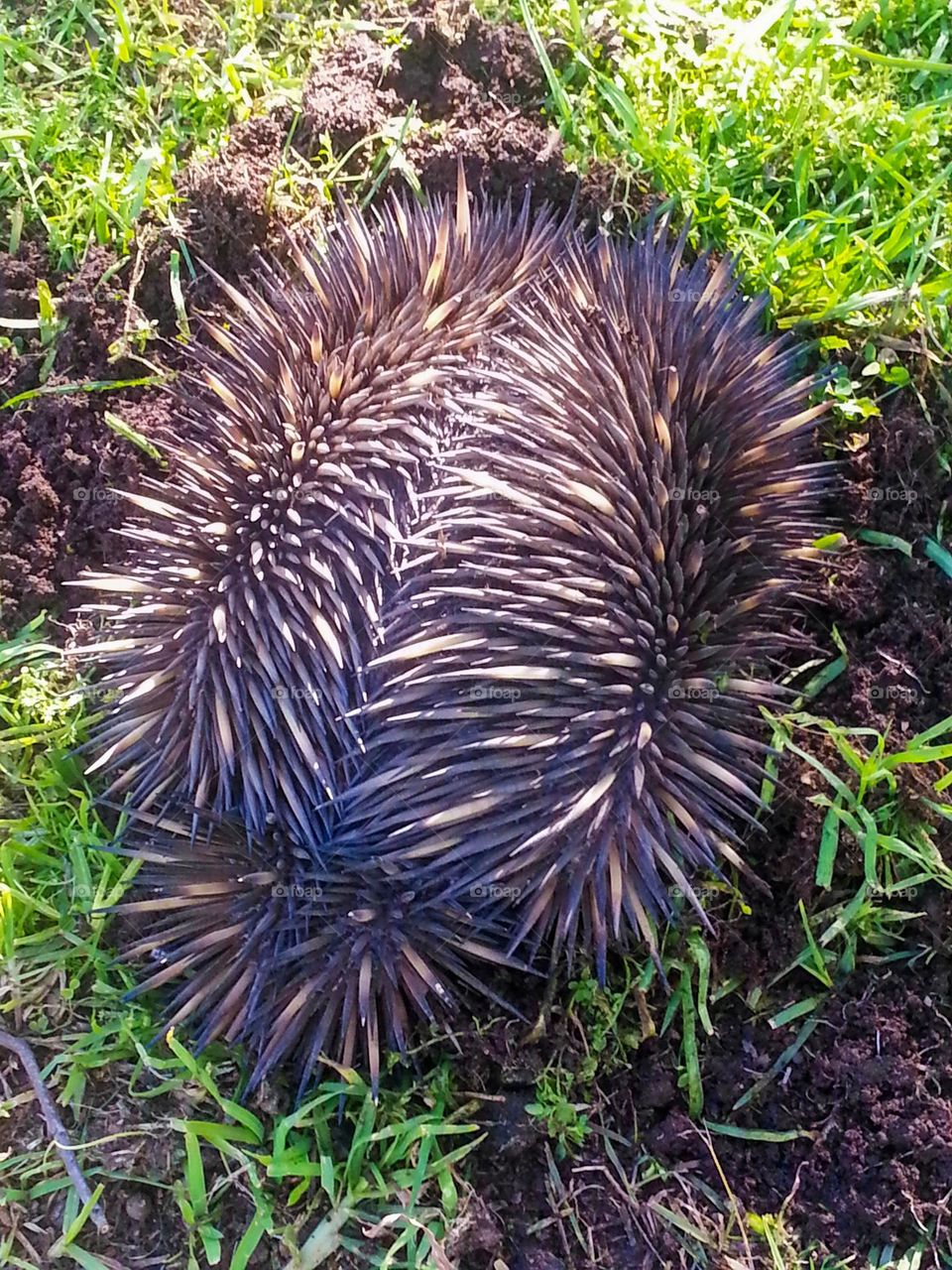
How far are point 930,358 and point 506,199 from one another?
43.5 inches

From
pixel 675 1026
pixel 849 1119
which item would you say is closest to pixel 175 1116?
pixel 675 1026

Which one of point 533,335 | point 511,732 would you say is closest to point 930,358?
point 533,335

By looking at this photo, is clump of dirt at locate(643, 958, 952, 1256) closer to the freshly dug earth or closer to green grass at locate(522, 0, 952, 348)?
the freshly dug earth

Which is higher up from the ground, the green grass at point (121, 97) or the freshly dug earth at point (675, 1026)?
the green grass at point (121, 97)

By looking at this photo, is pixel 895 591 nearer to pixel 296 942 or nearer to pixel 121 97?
pixel 296 942

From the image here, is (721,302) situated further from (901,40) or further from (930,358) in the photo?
(901,40)

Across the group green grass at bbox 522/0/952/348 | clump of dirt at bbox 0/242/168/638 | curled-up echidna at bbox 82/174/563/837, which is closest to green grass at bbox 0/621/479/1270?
clump of dirt at bbox 0/242/168/638

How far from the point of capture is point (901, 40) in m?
3.03

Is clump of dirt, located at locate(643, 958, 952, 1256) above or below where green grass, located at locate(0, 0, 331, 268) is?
below

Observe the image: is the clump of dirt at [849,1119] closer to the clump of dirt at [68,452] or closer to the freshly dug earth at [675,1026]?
the freshly dug earth at [675,1026]

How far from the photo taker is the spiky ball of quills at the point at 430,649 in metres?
2.04

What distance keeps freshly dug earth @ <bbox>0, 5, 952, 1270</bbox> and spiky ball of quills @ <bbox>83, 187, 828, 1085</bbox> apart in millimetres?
286

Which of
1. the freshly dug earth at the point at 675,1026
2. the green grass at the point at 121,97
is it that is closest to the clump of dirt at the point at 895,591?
the freshly dug earth at the point at 675,1026

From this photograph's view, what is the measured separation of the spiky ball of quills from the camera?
6.71ft
